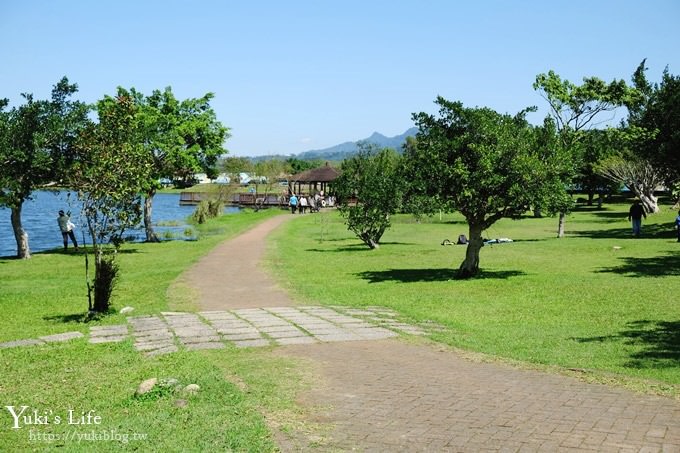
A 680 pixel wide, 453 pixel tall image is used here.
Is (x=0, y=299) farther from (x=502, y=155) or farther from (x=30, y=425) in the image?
(x=502, y=155)

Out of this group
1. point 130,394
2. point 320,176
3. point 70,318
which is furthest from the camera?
point 320,176

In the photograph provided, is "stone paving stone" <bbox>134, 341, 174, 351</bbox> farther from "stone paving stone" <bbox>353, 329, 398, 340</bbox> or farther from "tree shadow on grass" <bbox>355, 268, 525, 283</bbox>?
"tree shadow on grass" <bbox>355, 268, 525, 283</bbox>

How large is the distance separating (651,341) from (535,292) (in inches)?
181

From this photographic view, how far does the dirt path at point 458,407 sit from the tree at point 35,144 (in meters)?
16.0

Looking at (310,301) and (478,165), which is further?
(478,165)

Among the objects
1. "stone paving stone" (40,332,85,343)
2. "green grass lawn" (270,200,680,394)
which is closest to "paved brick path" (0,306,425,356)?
"stone paving stone" (40,332,85,343)

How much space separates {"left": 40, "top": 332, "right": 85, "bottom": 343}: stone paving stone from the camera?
9.37m

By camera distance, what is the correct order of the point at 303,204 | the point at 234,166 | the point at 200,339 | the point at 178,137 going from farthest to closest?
1. the point at 234,166
2. the point at 303,204
3. the point at 178,137
4. the point at 200,339

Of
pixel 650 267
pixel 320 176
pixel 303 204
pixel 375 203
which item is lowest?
pixel 650 267

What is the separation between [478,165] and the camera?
49.9 feet

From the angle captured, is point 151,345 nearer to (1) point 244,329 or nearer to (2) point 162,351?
(2) point 162,351

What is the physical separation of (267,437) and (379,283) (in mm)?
10637

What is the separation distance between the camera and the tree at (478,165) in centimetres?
1521

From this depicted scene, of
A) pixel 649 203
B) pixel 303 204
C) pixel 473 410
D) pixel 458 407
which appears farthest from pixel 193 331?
pixel 303 204
